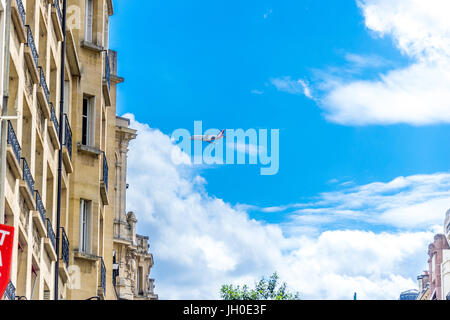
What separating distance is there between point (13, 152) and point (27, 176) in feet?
9.50

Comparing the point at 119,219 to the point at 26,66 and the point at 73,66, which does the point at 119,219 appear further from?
the point at 26,66

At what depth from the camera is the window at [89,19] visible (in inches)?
1742

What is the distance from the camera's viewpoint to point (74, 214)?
41.4 meters

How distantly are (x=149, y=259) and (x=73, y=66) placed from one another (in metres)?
50.9

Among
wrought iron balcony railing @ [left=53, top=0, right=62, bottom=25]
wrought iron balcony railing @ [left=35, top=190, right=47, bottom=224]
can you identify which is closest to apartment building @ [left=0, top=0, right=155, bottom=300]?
wrought iron balcony railing @ [left=35, top=190, right=47, bottom=224]

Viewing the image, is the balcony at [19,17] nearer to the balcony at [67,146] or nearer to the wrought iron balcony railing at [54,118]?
the wrought iron balcony railing at [54,118]

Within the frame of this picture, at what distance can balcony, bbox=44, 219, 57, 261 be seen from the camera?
33412mm

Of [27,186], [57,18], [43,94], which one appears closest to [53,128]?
[43,94]

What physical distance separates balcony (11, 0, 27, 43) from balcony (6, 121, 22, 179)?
2.39m

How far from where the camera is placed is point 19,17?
27094 mm

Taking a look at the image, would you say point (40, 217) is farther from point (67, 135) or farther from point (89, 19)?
point (89, 19)
